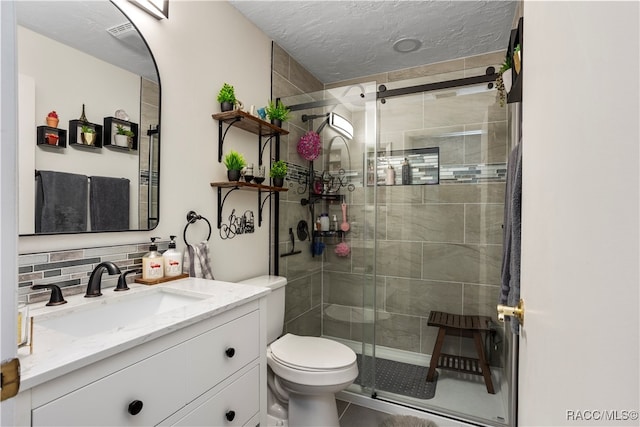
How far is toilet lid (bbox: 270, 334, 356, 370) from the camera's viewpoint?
162 centimetres

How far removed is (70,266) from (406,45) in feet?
8.02

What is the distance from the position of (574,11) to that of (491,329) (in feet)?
7.35

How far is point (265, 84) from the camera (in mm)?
2273

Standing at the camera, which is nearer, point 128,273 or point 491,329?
point 128,273

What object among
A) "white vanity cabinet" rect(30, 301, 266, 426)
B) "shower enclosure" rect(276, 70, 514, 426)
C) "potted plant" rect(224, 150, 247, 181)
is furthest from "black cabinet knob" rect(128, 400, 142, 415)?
"shower enclosure" rect(276, 70, 514, 426)

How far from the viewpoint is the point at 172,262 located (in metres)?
1.46

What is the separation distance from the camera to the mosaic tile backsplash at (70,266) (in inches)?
41.5

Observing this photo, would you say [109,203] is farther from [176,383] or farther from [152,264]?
[176,383]

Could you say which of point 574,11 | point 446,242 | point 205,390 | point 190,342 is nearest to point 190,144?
point 190,342

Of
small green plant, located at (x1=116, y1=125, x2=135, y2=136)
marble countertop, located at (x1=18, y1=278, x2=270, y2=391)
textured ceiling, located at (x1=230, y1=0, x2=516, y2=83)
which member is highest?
textured ceiling, located at (x1=230, y1=0, x2=516, y2=83)

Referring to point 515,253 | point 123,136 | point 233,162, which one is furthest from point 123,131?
point 515,253

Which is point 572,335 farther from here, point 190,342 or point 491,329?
point 491,329

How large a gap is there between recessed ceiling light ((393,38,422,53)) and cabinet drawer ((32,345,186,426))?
7.79 feet

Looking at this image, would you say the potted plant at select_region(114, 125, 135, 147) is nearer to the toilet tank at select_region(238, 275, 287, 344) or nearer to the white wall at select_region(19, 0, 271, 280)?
the white wall at select_region(19, 0, 271, 280)
